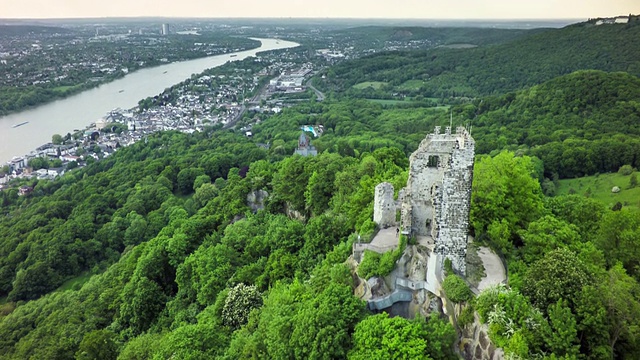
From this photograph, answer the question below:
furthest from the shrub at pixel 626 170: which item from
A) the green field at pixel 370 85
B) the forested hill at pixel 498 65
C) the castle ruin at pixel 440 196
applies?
the green field at pixel 370 85

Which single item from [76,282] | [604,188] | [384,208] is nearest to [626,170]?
[604,188]

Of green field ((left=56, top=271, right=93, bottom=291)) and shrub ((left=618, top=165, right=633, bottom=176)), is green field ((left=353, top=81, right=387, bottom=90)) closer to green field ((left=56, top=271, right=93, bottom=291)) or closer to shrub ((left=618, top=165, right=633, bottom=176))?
shrub ((left=618, top=165, right=633, bottom=176))

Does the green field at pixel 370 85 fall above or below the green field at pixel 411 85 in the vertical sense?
below

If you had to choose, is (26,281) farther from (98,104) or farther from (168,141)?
(98,104)

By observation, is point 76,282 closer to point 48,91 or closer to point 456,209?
point 456,209

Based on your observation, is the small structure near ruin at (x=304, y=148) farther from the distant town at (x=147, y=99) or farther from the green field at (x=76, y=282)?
the green field at (x=76, y=282)
